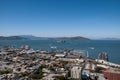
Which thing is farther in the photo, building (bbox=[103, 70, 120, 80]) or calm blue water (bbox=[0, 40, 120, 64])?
calm blue water (bbox=[0, 40, 120, 64])

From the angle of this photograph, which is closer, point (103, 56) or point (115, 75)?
point (115, 75)

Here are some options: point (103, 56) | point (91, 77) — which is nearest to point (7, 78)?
point (91, 77)

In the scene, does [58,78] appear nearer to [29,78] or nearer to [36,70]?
[29,78]

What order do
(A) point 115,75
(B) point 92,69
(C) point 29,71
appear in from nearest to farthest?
(A) point 115,75
(C) point 29,71
(B) point 92,69

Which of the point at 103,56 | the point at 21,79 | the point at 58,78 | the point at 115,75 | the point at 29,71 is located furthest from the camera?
the point at 103,56

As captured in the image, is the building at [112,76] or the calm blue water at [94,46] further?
the calm blue water at [94,46]

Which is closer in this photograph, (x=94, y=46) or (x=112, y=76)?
(x=112, y=76)

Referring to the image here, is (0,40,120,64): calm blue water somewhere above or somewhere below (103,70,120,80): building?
below

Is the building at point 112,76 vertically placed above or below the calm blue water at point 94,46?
above

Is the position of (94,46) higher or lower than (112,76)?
Result: lower
